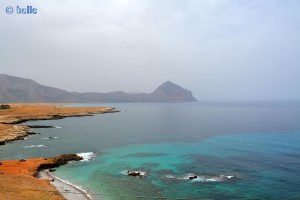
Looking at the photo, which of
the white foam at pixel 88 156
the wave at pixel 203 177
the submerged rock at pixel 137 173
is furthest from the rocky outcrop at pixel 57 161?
the wave at pixel 203 177

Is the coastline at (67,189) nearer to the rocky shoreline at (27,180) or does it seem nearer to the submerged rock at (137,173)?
the rocky shoreline at (27,180)

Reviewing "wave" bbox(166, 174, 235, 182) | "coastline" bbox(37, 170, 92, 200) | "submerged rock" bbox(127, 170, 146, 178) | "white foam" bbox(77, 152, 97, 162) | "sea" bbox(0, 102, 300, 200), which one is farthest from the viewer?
"white foam" bbox(77, 152, 97, 162)

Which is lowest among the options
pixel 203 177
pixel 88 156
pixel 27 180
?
pixel 203 177

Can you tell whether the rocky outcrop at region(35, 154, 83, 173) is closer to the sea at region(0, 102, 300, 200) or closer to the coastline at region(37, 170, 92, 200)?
the sea at region(0, 102, 300, 200)

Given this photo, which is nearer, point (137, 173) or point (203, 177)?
point (203, 177)

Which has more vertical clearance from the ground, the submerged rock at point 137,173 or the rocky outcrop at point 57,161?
the rocky outcrop at point 57,161

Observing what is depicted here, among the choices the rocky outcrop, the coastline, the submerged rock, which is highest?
the rocky outcrop

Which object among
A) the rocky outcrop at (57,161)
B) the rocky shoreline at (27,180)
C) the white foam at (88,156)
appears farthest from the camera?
the white foam at (88,156)

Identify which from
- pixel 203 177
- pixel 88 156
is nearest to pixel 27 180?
pixel 88 156

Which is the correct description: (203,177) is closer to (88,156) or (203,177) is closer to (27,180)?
(27,180)

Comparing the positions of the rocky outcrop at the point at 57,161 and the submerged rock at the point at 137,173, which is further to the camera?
the rocky outcrop at the point at 57,161

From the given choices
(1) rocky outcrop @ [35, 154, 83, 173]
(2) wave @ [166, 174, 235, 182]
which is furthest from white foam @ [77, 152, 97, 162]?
(2) wave @ [166, 174, 235, 182]

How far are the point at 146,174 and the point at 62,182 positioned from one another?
14.2 m

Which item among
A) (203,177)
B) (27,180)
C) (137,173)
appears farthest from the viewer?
(137,173)
